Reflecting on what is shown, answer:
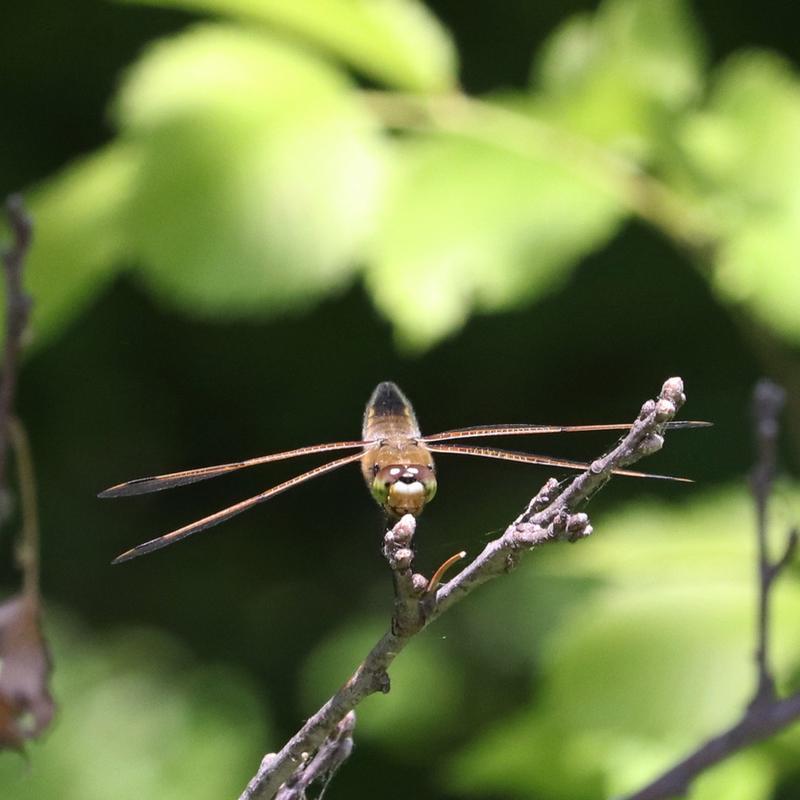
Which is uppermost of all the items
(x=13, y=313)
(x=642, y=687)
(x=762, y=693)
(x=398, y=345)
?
(x=13, y=313)

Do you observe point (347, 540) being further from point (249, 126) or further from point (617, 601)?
point (249, 126)

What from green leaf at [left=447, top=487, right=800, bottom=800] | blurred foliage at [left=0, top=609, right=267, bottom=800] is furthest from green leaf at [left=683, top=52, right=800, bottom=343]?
blurred foliage at [left=0, top=609, right=267, bottom=800]

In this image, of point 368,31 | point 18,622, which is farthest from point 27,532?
point 368,31

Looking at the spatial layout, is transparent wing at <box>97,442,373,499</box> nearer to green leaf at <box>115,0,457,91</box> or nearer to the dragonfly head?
the dragonfly head

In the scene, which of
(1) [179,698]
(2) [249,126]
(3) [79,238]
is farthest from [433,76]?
(1) [179,698]

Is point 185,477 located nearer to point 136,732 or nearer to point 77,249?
point 77,249
